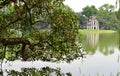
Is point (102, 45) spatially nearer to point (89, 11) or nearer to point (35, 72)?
point (35, 72)

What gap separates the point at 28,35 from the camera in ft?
16.0

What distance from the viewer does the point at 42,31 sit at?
4.85m

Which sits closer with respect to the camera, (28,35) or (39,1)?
(39,1)

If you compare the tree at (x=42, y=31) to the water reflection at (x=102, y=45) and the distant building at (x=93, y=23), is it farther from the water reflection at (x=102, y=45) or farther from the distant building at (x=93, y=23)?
the distant building at (x=93, y=23)

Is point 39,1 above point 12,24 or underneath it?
above

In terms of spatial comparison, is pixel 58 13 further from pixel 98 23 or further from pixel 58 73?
pixel 98 23

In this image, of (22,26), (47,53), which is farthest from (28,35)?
(47,53)

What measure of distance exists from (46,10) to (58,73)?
82cm

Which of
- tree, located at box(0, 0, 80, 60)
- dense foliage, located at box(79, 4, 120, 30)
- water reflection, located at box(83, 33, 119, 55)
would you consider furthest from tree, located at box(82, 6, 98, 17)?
tree, located at box(0, 0, 80, 60)

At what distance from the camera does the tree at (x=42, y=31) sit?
4.38m

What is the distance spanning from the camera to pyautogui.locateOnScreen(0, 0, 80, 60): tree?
4.38 meters

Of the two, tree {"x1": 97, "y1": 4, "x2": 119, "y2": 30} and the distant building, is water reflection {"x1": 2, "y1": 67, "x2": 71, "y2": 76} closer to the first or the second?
tree {"x1": 97, "y1": 4, "x2": 119, "y2": 30}

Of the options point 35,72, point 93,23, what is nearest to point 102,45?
point 35,72

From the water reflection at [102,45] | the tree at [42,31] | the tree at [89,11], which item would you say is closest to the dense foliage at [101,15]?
the tree at [89,11]
